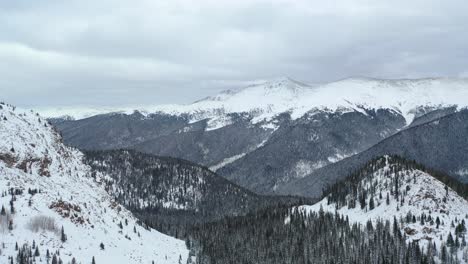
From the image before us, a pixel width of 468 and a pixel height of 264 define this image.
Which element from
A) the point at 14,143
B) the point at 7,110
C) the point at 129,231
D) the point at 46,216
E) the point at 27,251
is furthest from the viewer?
the point at 129,231

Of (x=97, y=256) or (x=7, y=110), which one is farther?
(x=7, y=110)

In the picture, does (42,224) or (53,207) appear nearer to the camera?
(42,224)

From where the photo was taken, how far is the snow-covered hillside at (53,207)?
114m

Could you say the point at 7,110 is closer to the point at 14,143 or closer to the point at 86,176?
the point at 14,143

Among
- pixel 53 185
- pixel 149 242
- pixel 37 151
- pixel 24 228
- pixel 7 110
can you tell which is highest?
pixel 7 110

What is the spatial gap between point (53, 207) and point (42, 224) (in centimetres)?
838

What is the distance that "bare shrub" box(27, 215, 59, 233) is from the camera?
11550 centimetres

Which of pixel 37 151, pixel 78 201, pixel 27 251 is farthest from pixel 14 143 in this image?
pixel 27 251

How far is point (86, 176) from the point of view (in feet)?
529

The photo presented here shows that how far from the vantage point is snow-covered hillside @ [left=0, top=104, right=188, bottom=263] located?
376ft

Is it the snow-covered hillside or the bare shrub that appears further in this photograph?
the bare shrub

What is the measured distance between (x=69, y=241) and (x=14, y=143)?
29192mm

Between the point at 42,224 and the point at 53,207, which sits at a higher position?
the point at 53,207

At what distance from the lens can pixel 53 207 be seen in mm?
125375
